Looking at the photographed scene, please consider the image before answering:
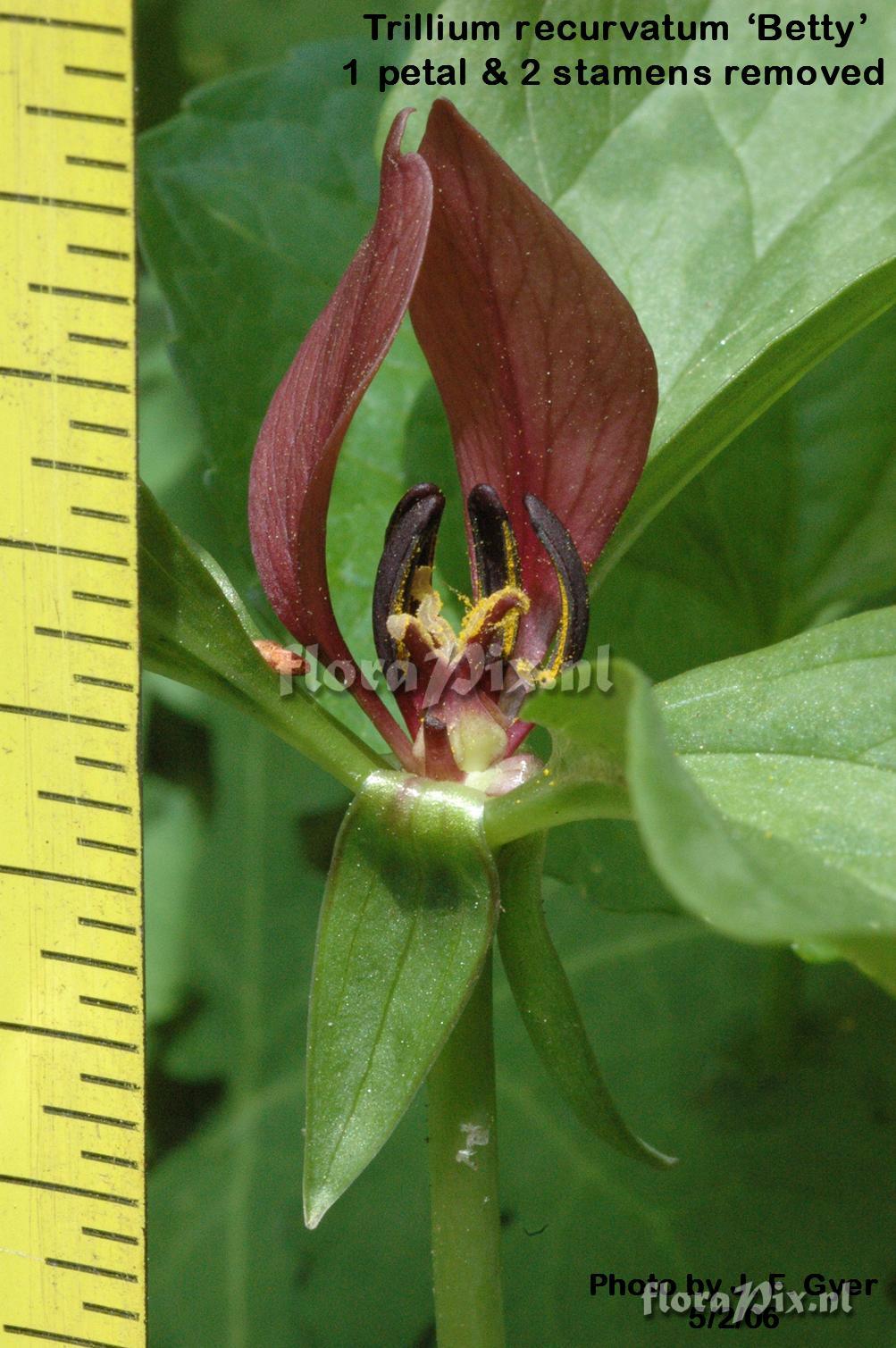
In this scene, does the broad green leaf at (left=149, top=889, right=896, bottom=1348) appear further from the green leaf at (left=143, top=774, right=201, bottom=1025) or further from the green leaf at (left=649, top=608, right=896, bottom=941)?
the green leaf at (left=649, top=608, right=896, bottom=941)

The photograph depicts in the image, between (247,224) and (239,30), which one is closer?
(247,224)

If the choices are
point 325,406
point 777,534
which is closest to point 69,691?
point 325,406

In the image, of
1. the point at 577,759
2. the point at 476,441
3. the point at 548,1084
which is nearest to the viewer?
the point at 577,759

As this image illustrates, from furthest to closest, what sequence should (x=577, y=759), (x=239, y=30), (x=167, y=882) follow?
1. (x=239, y=30)
2. (x=167, y=882)
3. (x=577, y=759)

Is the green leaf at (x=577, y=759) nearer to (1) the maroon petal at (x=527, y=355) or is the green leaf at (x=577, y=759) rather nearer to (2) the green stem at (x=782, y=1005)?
(1) the maroon petal at (x=527, y=355)

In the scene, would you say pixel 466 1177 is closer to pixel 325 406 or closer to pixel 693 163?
pixel 325 406

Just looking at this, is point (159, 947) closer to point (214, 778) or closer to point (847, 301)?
point (214, 778)

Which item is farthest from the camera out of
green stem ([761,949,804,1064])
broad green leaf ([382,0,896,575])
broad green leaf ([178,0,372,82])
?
broad green leaf ([178,0,372,82])

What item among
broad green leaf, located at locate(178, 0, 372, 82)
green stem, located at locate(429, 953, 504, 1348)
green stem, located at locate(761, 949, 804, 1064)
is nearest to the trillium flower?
green stem, located at locate(429, 953, 504, 1348)
